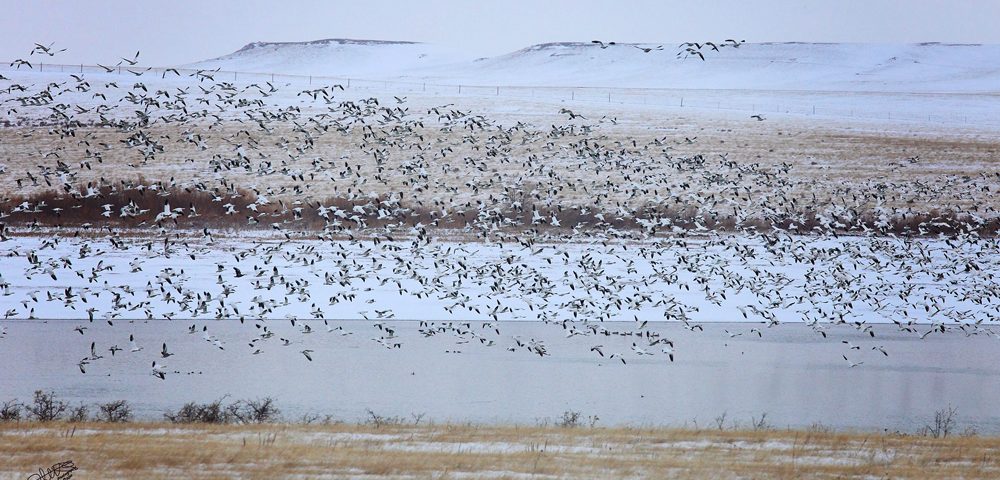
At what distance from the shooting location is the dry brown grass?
14781 millimetres

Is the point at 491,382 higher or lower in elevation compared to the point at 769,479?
lower

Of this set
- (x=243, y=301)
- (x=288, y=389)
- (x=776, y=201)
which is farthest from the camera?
(x=776, y=201)

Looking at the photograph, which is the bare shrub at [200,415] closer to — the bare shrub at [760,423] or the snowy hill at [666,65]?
the bare shrub at [760,423]

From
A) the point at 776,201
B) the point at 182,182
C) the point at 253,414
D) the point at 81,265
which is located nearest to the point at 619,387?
the point at 253,414

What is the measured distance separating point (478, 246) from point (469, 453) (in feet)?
73.9

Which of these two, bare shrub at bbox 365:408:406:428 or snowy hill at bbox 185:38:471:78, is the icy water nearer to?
bare shrub at bbox 365:408:406:428

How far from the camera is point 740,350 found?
2983cm

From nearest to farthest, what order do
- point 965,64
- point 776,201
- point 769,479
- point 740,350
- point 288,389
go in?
1. point 769,479
2. point 288,389
3. point 740,350
4. point 776,201
5. point 965,64

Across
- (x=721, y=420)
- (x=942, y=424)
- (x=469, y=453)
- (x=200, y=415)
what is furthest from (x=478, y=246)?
(x=469, y=453)

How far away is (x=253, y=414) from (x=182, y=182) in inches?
1242

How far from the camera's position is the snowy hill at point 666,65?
134 metres

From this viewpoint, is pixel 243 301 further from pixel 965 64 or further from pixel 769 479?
pixel 965 64

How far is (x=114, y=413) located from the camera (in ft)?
65.7
